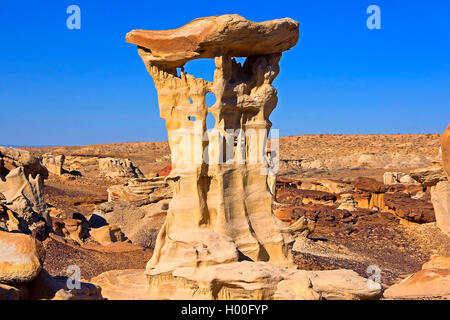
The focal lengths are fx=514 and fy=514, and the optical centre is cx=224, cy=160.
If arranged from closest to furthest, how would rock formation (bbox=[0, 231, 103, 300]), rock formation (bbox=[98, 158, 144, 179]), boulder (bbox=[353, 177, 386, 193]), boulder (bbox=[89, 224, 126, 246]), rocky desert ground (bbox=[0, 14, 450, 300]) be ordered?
1. rock formation (bbox=[0, 231, 103, 300])
2. rocky desert ground (bbox=[0, 14, 450, 300])
3. boulder (bbox=[89, 224, 126, 246])
4. boulder (bbox=[353, 177, 386, 193])
5. rock formation (bbox=[98, 158, 144, 179])

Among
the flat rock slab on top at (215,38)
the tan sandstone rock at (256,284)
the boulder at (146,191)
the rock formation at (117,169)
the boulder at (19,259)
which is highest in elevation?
the flat rock slab on top at (215,38)

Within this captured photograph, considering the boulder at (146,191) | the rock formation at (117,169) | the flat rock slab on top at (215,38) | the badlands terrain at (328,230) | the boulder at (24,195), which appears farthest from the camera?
the rock formation at (117,169)

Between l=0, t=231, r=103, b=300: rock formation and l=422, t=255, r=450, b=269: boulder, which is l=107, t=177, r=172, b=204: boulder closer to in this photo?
l=422, t=255, r=450, b=269: boulder

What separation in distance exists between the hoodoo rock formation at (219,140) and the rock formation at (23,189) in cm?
585

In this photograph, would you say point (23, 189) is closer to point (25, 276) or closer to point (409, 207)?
point (25, 276)

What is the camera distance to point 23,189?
1716 cm

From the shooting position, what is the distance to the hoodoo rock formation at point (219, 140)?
10.2m

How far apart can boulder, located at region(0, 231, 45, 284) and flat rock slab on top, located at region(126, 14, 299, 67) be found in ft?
16.8

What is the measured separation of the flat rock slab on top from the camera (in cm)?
1004

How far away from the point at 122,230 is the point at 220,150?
33.9 ft

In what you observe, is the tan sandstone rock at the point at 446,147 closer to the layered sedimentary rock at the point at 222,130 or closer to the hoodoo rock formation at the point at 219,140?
the hoodoo rock formation at the point at 219,140

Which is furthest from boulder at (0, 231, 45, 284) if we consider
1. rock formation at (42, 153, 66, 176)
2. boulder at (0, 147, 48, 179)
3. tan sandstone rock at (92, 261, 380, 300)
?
rock formation at (42, 153, 66, 176)

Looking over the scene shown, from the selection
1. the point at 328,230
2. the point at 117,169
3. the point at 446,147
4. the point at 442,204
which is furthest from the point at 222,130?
the point at 117,169

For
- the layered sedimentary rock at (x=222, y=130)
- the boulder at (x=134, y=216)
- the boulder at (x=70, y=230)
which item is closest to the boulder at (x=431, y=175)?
the boulder at (x=134, y=216)
